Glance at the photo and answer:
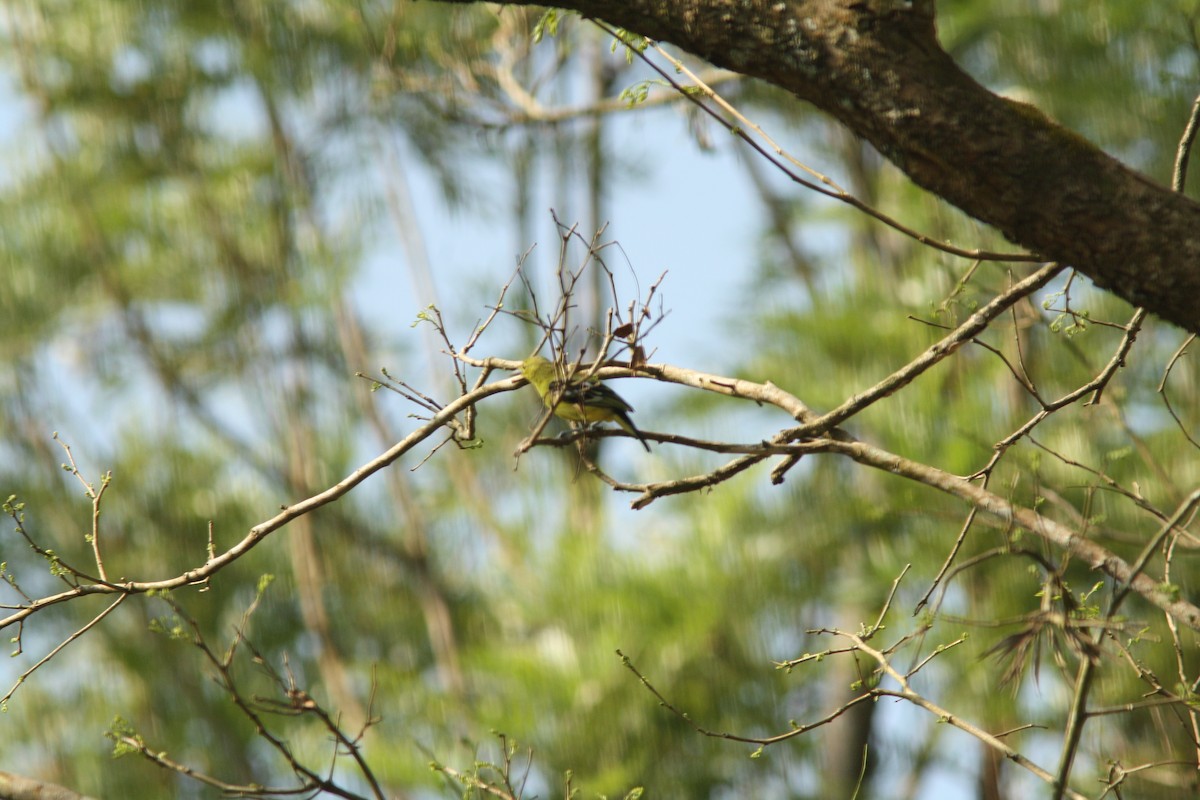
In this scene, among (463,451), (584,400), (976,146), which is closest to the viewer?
(976,146)

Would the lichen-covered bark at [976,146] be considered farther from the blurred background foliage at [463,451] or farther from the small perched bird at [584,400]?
the blurred background foliage at [463,451]

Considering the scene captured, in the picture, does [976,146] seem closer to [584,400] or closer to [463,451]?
[584,400]

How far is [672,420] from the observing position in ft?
26.9

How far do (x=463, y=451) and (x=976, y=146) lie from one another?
6.76m

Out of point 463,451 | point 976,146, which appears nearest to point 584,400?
point 976,146

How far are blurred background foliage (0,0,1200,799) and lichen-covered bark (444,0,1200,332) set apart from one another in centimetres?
362

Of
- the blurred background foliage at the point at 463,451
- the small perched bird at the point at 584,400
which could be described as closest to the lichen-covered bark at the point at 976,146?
the small perched bird at the point at 584,400

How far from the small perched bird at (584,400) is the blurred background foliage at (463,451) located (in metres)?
2.67

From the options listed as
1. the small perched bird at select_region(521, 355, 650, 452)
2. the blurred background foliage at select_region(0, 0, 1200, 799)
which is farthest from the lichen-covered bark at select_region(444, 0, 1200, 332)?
the blurred background foliage at select_region(0, 0, 1200, 799)

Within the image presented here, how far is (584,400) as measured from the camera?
262 centimetres

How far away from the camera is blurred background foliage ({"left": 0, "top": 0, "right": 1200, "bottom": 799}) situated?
21.0 feet

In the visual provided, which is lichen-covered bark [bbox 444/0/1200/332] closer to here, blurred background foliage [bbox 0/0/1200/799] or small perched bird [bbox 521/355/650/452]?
small perched bird [bbox 521/355/650/452]

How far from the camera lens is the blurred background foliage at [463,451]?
6.41 metres

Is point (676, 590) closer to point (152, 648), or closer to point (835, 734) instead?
point (835, 734)
